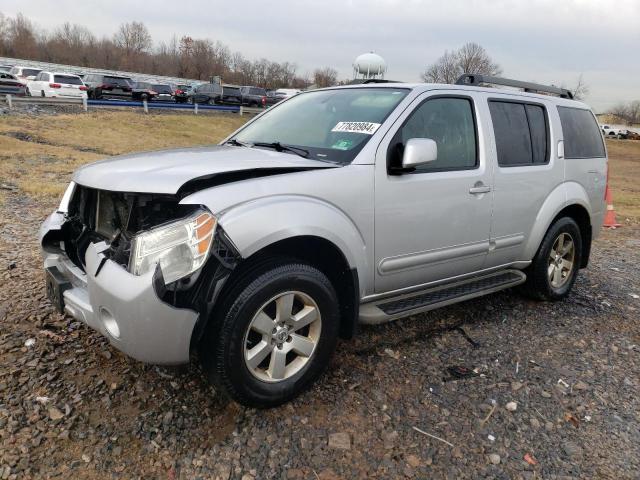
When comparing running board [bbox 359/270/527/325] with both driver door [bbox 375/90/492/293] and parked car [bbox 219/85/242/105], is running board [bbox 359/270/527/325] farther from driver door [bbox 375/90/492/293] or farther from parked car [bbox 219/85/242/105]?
parked car [bbox 219/85/242/105]

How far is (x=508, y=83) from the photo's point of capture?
4.21 meters

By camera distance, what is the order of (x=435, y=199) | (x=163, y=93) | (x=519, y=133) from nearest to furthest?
(x=435, y=199), (x=519, y=133), (x=163, y=93)

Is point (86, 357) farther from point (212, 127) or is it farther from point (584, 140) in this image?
point (212, 127)

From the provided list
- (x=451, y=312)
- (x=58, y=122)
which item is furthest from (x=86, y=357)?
(x=58, y=122)

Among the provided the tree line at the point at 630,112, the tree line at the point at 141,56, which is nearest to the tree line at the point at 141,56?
the tree line at the point at 141,56

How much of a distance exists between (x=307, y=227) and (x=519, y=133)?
7.45 ft

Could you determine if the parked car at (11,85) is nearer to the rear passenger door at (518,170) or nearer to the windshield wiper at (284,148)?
the windshield wiper at (284,148)

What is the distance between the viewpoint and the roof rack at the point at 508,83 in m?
3.99

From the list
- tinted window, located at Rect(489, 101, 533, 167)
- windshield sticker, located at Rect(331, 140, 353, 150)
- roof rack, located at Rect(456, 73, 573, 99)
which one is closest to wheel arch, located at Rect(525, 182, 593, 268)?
tinted window, located at Rect(489, 101, 533, 167)

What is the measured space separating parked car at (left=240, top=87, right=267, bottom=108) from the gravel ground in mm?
34323

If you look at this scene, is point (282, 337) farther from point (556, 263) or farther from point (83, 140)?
point (83, 140)

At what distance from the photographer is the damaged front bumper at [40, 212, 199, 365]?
2188 millimetres

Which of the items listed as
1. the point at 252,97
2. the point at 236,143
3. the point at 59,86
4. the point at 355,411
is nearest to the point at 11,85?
the point at 59,86

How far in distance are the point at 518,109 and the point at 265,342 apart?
112 inches
